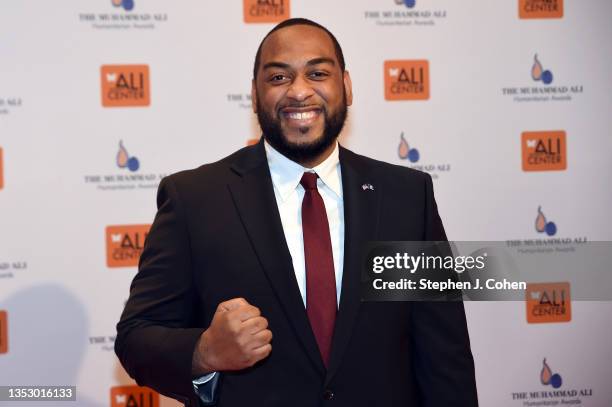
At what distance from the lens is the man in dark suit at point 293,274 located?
6.14 feet

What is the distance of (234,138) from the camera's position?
3.51 metres

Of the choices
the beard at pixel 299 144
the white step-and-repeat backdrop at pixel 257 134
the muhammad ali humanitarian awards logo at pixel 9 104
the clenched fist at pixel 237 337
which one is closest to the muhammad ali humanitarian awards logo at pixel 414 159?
the white step-and-repeat backdrop at pixel 257 134

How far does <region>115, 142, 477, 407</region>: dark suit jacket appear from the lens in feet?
6.13

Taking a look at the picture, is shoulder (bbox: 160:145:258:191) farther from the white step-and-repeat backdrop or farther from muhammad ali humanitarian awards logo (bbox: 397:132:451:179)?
muhammad ali humanitarian awards logo (bbox: 397:132:451:179)

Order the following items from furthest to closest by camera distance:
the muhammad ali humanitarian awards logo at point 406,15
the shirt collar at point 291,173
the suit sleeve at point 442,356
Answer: the muhammad ali humanitarian awards logo at point 406,15 → the shirt collar at point 291,173 → the suit sleeve at point 442,356

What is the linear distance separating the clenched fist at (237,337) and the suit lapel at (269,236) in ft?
0.71

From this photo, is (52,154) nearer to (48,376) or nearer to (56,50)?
(56,50)

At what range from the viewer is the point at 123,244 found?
340cm

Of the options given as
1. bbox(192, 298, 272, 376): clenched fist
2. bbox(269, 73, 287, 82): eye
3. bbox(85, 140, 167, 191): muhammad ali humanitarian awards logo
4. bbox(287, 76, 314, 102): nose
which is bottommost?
bbox(192, 298, 272, 376): clenched fist

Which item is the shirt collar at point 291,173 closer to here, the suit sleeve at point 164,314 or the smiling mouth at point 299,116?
the smiling mouth at point 299,116

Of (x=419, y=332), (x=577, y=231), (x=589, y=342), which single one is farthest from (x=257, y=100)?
(x=589, y=342)

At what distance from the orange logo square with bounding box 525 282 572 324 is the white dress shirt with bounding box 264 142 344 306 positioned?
2.00m

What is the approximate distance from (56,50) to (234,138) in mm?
986

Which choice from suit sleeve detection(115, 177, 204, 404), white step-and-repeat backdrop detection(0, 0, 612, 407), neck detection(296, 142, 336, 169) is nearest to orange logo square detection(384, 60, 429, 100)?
white step-and-repeat backdrop detection(0, 0, 612, 407)
